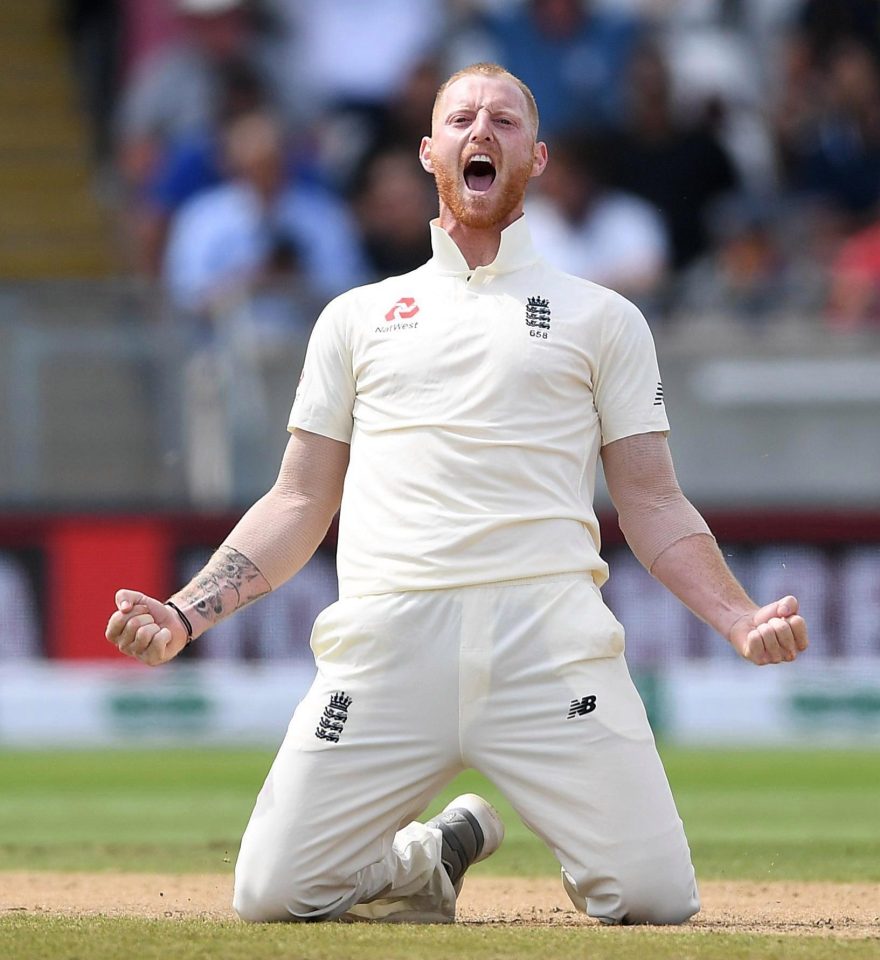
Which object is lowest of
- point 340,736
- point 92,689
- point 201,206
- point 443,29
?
point 92,689

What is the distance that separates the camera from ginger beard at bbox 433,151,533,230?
5.04 metres

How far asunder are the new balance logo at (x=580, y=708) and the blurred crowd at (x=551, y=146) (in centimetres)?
738

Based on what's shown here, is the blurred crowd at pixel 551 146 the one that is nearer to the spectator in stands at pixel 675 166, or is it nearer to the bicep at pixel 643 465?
the spectator in stands at pixel 675 166

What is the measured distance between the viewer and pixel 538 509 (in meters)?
4.91

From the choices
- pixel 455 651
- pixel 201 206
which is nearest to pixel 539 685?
pixel 455 651

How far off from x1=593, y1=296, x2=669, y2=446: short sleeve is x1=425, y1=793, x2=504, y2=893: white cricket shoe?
115cm

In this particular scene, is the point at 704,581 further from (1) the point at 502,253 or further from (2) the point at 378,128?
(2) the point at 378,128

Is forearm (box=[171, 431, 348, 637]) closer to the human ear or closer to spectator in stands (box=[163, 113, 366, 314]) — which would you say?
the human ear

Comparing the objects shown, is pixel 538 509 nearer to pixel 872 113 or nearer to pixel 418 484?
pixel 418 484

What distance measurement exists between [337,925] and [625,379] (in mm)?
1511

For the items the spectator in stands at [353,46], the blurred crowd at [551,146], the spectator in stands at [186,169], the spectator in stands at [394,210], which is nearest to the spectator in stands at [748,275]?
the blurred crowd at [551,146]

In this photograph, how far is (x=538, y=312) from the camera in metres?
5.05

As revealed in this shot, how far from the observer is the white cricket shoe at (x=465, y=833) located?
17.4ft

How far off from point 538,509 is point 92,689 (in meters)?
7.74
